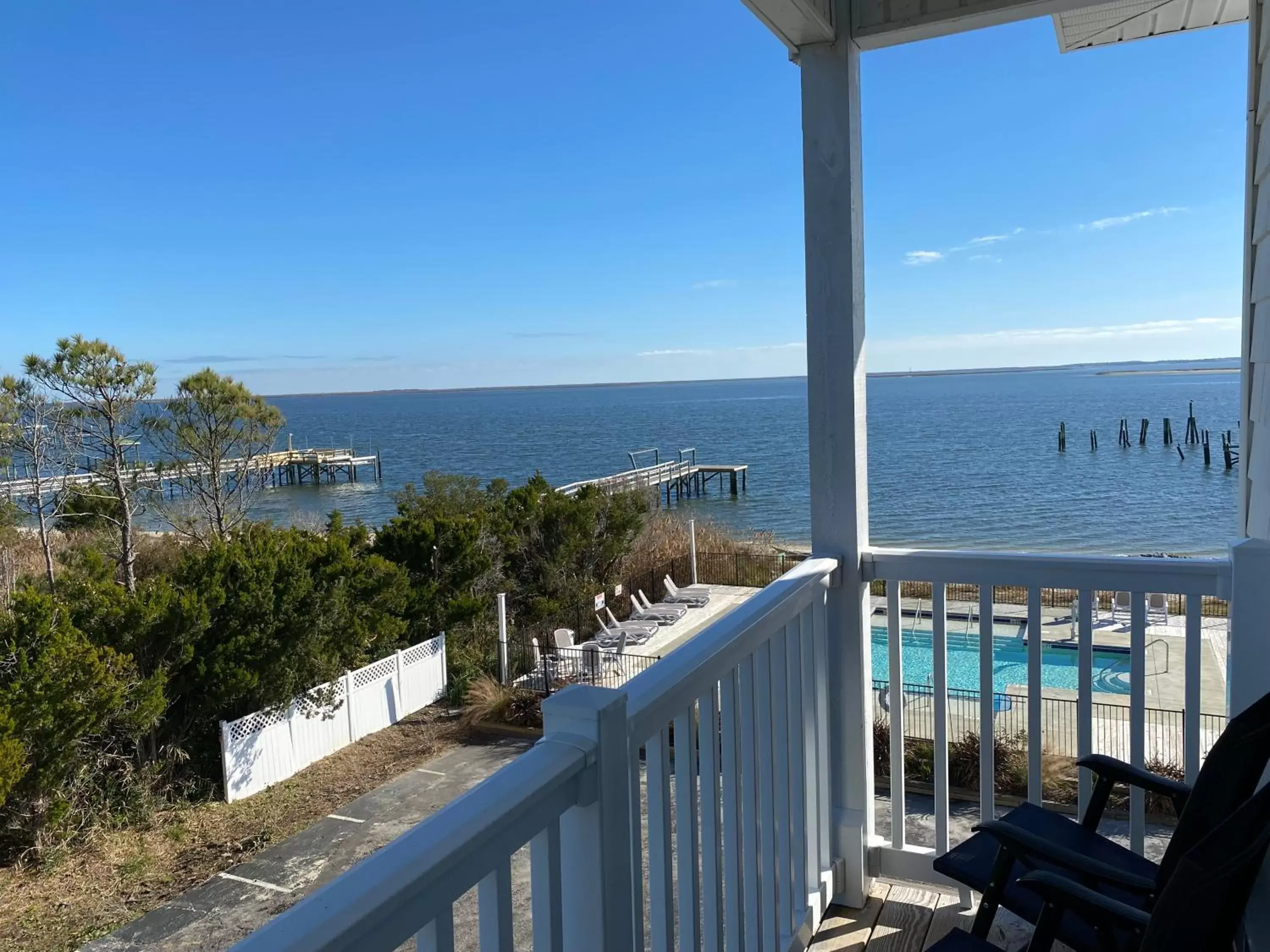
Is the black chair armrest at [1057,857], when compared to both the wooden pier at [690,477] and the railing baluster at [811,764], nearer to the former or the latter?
the railing baluster at [811,764]

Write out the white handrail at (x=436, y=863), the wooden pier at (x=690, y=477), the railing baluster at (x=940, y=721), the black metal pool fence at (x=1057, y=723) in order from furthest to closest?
the wooden pier at (x=690, y=477) < the black metal pool fence at (x=1057, y=723) < the railing baluster at (x=940, y=721) < the white handrail at (x=436, y=863)

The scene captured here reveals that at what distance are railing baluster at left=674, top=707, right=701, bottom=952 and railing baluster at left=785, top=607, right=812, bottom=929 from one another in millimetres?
434

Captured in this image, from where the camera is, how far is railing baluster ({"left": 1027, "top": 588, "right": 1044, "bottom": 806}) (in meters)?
1.94

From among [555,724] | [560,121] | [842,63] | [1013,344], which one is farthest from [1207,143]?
[555,724]

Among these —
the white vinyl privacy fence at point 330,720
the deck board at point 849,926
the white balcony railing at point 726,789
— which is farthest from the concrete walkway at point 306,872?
the white balcony railing at point 726,789

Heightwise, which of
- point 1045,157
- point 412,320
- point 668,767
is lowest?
point 668,767

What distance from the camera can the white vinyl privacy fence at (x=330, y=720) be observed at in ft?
28.2

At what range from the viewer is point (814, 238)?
6.51ft

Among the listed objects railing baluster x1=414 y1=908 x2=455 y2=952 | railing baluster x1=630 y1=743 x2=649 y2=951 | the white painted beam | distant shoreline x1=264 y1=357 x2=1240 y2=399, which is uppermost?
distant shoreline x1=264 y1=357 x2=1240 y2=399

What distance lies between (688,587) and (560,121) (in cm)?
3173

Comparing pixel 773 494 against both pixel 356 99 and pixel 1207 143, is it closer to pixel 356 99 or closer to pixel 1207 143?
pixel 1207 143

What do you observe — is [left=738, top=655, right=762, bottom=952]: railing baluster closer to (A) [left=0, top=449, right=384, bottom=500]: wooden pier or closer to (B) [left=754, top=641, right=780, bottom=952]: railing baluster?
(B) [left=754, top=641, right=780, bottom=952]: railing baluster

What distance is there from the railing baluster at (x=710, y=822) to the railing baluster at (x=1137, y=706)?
1046 millimetres

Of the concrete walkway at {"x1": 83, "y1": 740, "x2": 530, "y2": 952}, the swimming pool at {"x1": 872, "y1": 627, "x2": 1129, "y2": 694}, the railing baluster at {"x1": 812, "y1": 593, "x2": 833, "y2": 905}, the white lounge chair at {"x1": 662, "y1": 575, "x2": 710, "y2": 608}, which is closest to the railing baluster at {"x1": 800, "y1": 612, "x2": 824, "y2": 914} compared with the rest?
the railing baluster at {"x1": 812, "y1": 593, "x2": 833, "y2": 905}
